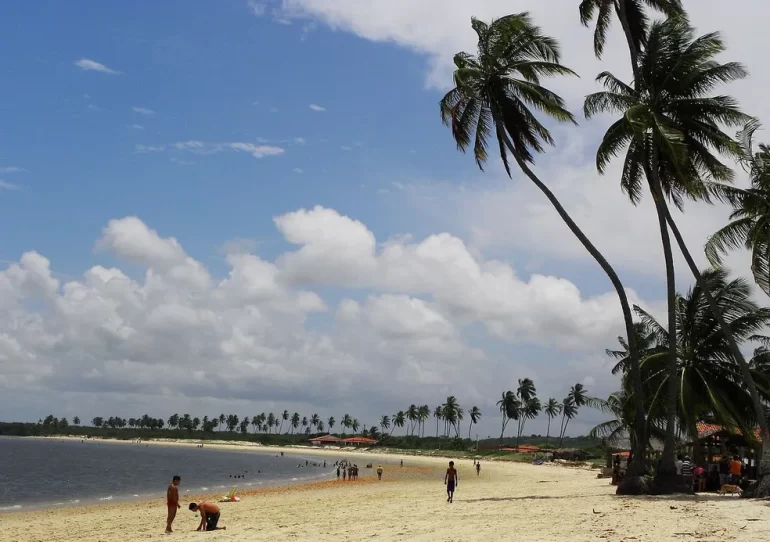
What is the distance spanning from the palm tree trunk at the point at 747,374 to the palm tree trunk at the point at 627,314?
2.13 m

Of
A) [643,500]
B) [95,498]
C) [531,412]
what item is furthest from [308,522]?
[531,412]

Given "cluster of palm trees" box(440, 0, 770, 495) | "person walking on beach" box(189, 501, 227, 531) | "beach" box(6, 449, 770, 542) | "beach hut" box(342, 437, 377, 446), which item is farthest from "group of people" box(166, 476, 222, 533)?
"beach hut" box(342, 437, 377, 446)

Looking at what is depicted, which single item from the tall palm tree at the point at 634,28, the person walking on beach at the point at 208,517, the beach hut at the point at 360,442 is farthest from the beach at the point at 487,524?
the beach hut at the point at 360,442

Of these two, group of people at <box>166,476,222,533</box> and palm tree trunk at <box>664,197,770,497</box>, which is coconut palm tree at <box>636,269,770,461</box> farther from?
group of people at <box>166,476,222,533</box>

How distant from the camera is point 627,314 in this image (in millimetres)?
21016

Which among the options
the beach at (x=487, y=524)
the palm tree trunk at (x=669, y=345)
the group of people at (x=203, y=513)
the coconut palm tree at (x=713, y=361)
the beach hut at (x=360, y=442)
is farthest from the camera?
the beach hut at (x=360, y=442)

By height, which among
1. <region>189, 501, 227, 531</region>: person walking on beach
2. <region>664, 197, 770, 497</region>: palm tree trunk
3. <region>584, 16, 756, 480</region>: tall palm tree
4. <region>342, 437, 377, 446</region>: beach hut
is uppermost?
<region>584, 16, 756, 480</region>: tall palm tree

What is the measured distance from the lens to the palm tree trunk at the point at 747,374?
1822 centimetres

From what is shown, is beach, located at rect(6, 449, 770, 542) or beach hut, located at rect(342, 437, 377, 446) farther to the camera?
beach hut, located at rect(342, 437, 377, 446)

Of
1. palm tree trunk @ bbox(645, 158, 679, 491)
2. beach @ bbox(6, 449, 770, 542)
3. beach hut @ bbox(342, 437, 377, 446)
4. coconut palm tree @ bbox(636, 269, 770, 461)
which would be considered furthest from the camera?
beach hut @ bbox(342, 437, 377, 446)

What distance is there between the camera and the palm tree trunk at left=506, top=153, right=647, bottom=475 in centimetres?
2017

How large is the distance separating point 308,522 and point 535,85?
14236 millimetres

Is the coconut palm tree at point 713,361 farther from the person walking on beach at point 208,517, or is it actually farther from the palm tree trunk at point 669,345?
the person walking on beach at point 208,517

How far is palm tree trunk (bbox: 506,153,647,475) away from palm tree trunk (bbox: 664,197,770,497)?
2.13 m
